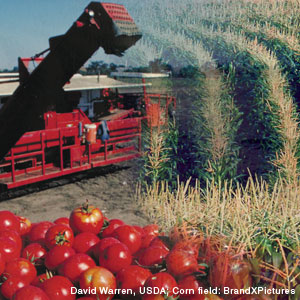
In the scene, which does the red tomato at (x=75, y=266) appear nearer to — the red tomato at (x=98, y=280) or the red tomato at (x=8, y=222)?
the red tomato at (x=98, y=280)

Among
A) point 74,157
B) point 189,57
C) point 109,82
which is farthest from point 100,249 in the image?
point 109,82

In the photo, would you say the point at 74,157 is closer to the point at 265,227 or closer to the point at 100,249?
the point at 100,249

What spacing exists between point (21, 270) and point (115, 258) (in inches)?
21.0

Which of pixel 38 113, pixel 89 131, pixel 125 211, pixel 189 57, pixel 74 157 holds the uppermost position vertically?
pixel 189 57

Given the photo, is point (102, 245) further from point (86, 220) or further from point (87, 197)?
point (87, 197)

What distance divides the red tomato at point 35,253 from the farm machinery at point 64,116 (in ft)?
5.80

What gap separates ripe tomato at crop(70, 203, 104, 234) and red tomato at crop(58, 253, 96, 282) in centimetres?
41

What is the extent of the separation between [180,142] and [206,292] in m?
2.99

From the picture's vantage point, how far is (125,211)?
6.59 meters

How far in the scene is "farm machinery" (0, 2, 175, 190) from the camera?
165 inches

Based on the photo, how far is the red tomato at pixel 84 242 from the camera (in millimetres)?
2439

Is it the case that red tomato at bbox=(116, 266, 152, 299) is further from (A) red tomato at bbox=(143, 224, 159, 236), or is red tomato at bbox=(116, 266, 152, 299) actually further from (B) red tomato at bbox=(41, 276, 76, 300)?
(A) red tomato at bbox=(143, 224, 159, 236)

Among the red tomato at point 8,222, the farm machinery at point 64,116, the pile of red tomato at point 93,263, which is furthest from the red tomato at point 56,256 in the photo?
the farm machinery at point 64,116

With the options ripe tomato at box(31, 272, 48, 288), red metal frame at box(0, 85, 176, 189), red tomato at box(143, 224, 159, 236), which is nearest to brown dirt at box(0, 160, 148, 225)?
red metal frame at box(0, 85, 176, 189)
